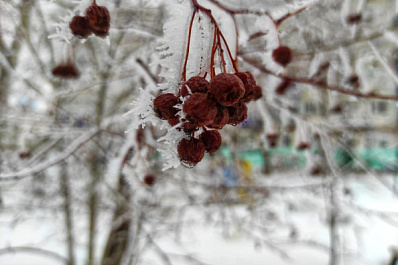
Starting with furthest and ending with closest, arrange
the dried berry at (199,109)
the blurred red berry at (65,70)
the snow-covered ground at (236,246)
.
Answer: the snow-covered ground at (236,246) < the blurred red berry at (65,70) < the dried berry at (199,109)

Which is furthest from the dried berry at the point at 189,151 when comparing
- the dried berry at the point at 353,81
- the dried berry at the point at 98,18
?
the dried berry at the point at 353,81

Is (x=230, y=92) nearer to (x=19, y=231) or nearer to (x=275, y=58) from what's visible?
(x=275, y=58)

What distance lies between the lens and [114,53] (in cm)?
300

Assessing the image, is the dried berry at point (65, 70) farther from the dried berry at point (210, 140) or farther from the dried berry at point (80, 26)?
the dried berry at point (210, 140)

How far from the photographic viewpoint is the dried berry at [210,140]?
28.1 inches

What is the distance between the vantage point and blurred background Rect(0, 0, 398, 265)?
4.52ft

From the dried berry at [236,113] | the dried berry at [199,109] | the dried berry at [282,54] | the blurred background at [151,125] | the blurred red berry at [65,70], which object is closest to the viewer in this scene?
the dried berry at [199,109]

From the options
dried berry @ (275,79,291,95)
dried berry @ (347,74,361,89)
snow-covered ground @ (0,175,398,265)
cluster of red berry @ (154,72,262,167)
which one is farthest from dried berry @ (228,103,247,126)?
snow-covered ground @ (0,175,398,265)

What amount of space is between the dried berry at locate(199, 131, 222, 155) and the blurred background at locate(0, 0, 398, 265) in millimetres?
198

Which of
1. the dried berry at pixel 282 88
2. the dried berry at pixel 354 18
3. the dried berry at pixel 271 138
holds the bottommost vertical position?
the dried berry at pixel 271 138

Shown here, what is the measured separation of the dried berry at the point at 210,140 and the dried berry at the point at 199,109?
136 millimetres

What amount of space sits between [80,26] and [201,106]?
59cm

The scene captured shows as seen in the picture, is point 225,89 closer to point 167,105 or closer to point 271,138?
point 167,105

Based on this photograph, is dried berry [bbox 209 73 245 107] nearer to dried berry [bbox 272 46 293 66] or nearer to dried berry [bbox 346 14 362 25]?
dried berry [bbox 272 46 293 66]
